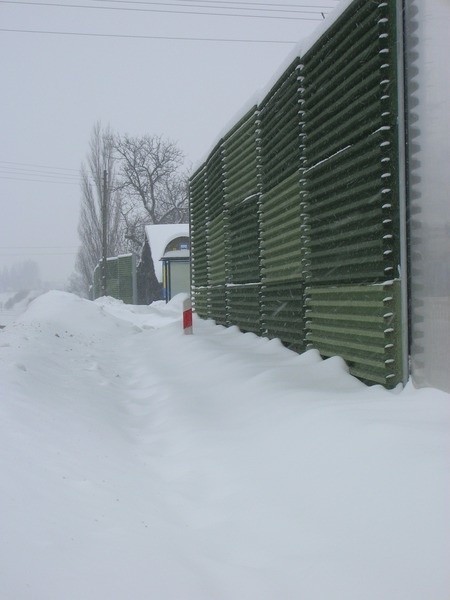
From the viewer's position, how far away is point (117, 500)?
3252 millimetres

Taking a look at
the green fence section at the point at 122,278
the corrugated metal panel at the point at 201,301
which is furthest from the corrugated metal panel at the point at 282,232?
the green fence section at the point at 122,278

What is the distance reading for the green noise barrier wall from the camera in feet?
15.8

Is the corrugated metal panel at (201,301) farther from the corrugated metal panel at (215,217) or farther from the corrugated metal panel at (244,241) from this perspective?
the corrugated metal panel at (244,241)

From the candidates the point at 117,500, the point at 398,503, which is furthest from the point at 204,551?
the point at 398,503

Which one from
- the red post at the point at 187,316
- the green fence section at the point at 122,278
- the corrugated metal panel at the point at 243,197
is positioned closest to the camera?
the corrugated metal panel at the point at 243,197

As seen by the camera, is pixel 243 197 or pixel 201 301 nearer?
pixel 243 197

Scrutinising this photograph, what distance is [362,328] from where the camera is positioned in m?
5.33

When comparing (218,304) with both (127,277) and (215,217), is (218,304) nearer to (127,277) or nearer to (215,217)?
(215,217)

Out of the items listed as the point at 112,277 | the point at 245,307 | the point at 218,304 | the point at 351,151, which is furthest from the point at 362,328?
the point at 112,277

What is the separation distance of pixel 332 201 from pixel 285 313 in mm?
2000

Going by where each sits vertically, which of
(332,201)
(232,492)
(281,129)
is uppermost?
(281,129)

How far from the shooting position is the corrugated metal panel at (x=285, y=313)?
23.1 feet

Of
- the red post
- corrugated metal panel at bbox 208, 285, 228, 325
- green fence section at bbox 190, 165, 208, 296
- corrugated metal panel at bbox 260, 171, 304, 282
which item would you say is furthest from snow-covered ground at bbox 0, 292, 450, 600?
green fence section at bbox 190, 165, 208, 296

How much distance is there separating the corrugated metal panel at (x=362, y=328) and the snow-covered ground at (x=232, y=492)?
19 cm
